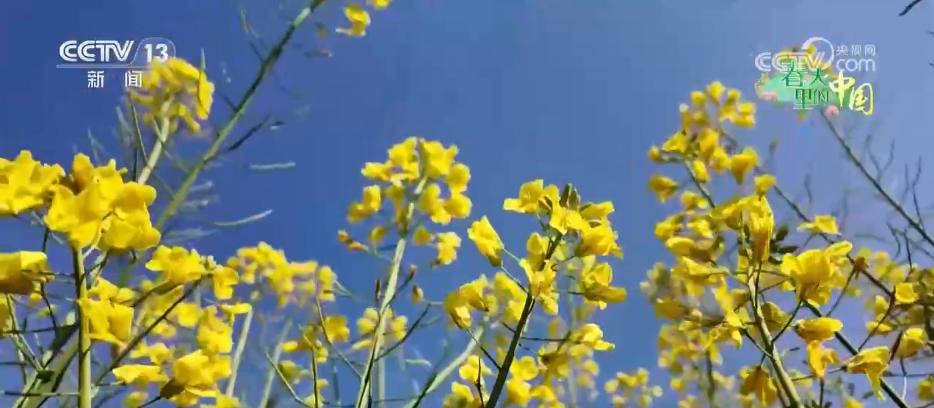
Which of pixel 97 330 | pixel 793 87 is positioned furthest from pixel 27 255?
pixel 793 87

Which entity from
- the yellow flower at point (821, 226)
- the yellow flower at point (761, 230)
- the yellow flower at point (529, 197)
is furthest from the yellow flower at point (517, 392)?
the yellow flower at point (821, 226)

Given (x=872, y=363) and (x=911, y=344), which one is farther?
(x=911, y=344)

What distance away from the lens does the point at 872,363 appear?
1521 millimetres

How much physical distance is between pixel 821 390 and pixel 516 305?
2.84 feet

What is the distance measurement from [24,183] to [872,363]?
1.84m

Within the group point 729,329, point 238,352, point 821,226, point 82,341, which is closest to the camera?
point 82,341

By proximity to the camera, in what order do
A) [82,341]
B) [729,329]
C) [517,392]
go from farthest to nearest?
[517,392]
[729,329]
[82,341]

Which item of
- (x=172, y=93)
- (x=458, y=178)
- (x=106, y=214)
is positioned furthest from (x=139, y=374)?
(x=458, y=178)

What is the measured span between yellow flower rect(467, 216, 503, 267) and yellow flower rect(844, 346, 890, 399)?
87 centimetres

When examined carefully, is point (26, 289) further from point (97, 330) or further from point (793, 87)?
point (793, 87)

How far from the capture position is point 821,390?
1.36 metres

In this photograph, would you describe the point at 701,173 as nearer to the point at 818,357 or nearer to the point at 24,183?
the point at 818,357

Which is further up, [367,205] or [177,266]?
[367,205]

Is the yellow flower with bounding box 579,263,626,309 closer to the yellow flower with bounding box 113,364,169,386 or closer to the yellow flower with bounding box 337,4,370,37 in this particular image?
the yellow flower with bounding box 113,364,169,386
